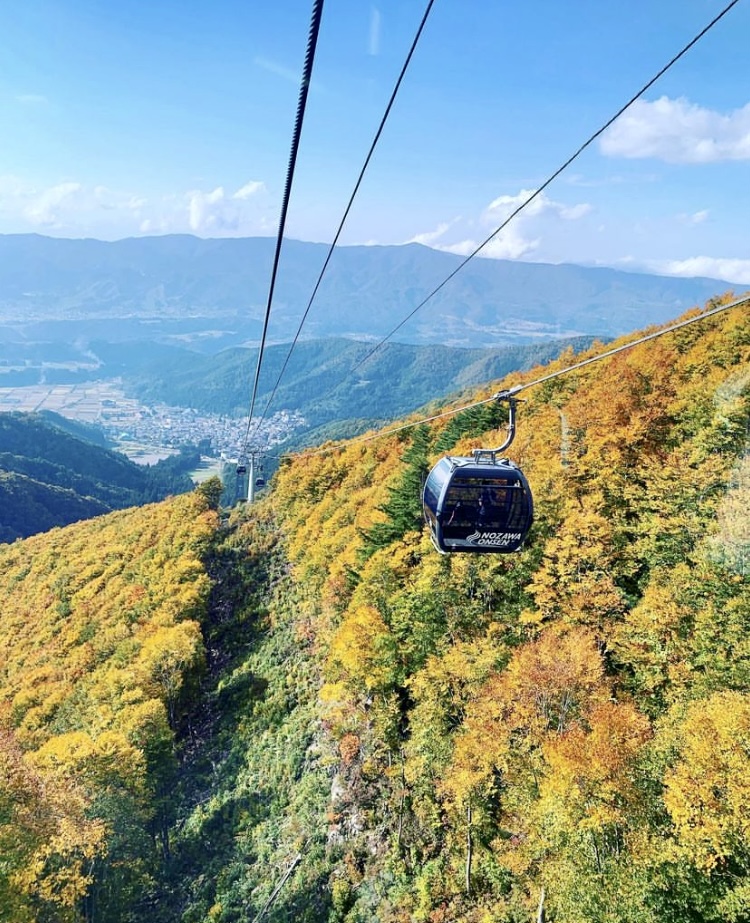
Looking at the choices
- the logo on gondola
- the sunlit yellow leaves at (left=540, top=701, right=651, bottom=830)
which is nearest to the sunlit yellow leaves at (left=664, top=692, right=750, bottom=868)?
the sunlit yellow leaves at (left=540, top=701, right=651, bottom=830)

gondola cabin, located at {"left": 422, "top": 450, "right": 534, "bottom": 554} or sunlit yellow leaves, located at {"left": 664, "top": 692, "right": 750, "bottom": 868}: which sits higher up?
gondola cabin, located at {"left": 422, "top": 450, "right": 534, "bottom": 554}

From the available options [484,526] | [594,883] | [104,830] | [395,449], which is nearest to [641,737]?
[594,883]

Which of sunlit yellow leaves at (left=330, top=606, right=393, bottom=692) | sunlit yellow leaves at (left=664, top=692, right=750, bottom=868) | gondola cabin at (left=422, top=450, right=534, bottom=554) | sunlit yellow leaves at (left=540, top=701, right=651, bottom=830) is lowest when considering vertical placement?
sunlit yellow leaves at (left=330, top=606, right=393, bottom=692)

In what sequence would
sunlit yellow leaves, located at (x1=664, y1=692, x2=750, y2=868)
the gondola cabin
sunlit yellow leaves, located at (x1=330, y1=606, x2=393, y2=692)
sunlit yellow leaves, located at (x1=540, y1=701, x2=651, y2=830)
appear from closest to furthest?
the gondola cabin → sunlit yellow leaves, located at (x1=664, y1=692, x2=750, y2=868) → sunlit yellow leaves, located at (x1=540, y1=701, x2=651, y2=830) → sunlit yellow leaves, located at (x1=330, y1=606, x2=393, y2=692)

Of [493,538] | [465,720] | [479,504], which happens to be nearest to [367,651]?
[465,720]

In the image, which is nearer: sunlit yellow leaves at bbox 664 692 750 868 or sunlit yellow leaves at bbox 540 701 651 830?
sunlit yellow leaves at bbox 664 692 750 868

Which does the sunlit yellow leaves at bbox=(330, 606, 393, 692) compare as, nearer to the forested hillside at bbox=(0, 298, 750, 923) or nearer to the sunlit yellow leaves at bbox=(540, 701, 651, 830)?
the forested hillside at bbox=(0, 298, 750, 923)

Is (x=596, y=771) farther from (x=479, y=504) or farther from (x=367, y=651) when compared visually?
(x=367, y=651)
